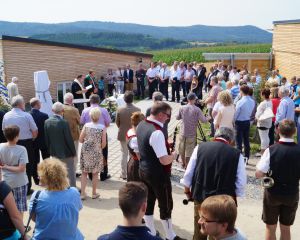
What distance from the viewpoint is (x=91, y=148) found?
7367 millimetres

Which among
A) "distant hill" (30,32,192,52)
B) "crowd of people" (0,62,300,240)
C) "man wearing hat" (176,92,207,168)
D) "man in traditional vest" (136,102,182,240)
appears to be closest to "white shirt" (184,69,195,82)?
"crowd of people" (0,62,300,240)

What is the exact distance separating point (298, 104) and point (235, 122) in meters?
2.23

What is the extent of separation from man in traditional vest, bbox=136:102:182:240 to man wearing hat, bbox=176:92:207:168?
3.03 meters

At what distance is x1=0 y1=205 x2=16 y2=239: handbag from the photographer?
3982mm

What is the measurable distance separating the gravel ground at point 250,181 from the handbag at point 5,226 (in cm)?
478

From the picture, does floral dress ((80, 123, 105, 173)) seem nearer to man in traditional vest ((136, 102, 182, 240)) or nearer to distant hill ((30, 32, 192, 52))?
man in traditional vest ((136, 102, 182, 240))

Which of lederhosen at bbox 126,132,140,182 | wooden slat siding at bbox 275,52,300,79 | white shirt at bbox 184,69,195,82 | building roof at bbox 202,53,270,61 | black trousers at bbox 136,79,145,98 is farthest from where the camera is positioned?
building roof at bbox 202,53,270,61

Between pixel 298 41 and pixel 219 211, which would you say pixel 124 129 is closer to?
pixel 219 211

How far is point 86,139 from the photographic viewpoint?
7.37m

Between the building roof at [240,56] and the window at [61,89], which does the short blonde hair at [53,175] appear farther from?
the building roof at [240,56]

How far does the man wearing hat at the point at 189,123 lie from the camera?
8406 mm

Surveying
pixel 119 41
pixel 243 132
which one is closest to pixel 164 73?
pixel 243 132

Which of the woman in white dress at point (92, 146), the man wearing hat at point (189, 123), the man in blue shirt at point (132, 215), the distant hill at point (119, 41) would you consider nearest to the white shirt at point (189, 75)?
the man wearing hat at point (189, 123)

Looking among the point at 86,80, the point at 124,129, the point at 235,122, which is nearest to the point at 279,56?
the point at 86,80
